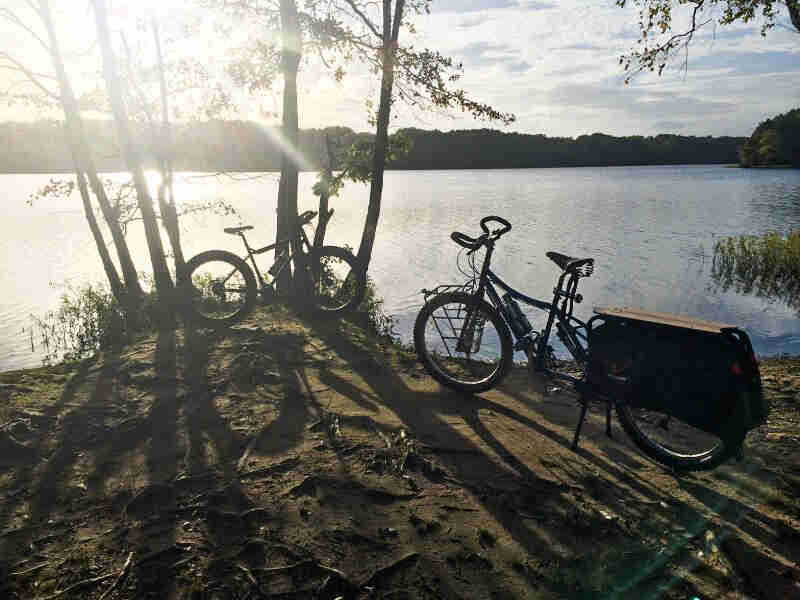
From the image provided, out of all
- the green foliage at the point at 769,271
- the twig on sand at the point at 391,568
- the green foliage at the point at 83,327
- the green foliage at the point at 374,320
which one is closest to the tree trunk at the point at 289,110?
the green foliage at the point at 374,320

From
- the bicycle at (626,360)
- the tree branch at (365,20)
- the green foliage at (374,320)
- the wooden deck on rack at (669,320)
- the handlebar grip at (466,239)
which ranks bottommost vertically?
the green foliage at (374,320)

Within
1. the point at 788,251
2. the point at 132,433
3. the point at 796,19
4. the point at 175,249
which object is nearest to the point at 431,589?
the point at 132,433

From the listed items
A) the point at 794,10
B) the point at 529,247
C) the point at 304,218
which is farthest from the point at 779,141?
the point at 304,218

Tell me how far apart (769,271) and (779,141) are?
102844 millimetres

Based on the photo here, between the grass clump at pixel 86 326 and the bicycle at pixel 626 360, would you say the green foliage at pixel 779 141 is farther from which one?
the bicycle at pixel 626 360

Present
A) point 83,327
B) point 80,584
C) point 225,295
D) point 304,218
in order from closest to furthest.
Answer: point 80,584, point 225,295, point 304,218, point 83,327

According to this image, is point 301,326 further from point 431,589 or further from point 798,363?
point 798,363

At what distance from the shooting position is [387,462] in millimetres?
4164

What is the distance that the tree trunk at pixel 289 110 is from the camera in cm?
987

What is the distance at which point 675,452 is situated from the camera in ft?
15.4

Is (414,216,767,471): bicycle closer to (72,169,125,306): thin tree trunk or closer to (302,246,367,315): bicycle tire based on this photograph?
(302,246,367,315): bicycle tire

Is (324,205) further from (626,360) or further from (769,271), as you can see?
(769,271)

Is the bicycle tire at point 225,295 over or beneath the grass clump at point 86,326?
over

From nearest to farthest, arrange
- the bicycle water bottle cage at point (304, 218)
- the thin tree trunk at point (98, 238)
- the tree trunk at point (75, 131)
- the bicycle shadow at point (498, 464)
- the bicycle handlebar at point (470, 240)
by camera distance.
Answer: the bicycle shadow at point (498, 464)
the bicycle handlebar at point (470, 240)
the bicycle water bottle cage at point (304, 218)
the tree trunk at point (75, 131)
the thin tree trunk at point (98, 238)
